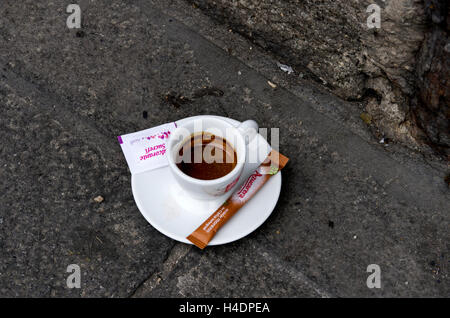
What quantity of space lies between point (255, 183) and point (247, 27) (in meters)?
0.61

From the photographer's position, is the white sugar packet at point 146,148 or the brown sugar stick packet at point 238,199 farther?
the white sugar packet at point 146,148

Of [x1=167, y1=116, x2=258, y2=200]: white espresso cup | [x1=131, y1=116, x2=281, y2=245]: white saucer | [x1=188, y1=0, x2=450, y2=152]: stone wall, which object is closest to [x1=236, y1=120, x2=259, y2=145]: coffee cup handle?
[x1=167, y1=116, x2=258, y2=200]: white espresso cup

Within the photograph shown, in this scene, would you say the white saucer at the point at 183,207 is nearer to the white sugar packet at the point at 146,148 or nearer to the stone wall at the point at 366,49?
the white sugar packet at the point at 146,148

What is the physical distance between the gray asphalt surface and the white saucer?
0.10 metres

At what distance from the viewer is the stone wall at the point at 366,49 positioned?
50.1 inches

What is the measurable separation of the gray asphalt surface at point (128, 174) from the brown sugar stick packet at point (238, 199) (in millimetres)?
115

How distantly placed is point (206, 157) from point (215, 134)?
7 cm

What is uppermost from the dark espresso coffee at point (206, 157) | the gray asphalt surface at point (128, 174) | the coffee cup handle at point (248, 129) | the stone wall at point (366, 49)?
the stone wall at point (366, 49)

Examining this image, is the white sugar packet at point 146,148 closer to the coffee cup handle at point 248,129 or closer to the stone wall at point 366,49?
the coffee cup handle at point 248,129

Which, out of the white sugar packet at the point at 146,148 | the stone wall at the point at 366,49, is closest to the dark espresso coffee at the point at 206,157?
the white sugar packet at the point at 146,148

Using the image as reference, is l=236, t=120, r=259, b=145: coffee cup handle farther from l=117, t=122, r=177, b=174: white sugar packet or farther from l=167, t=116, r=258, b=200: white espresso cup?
l=117, t=122, r=177, b=174: white sugar packet

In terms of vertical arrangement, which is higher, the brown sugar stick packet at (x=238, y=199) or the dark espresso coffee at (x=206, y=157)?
the dark espresso coffee at (x=206, y=157)
